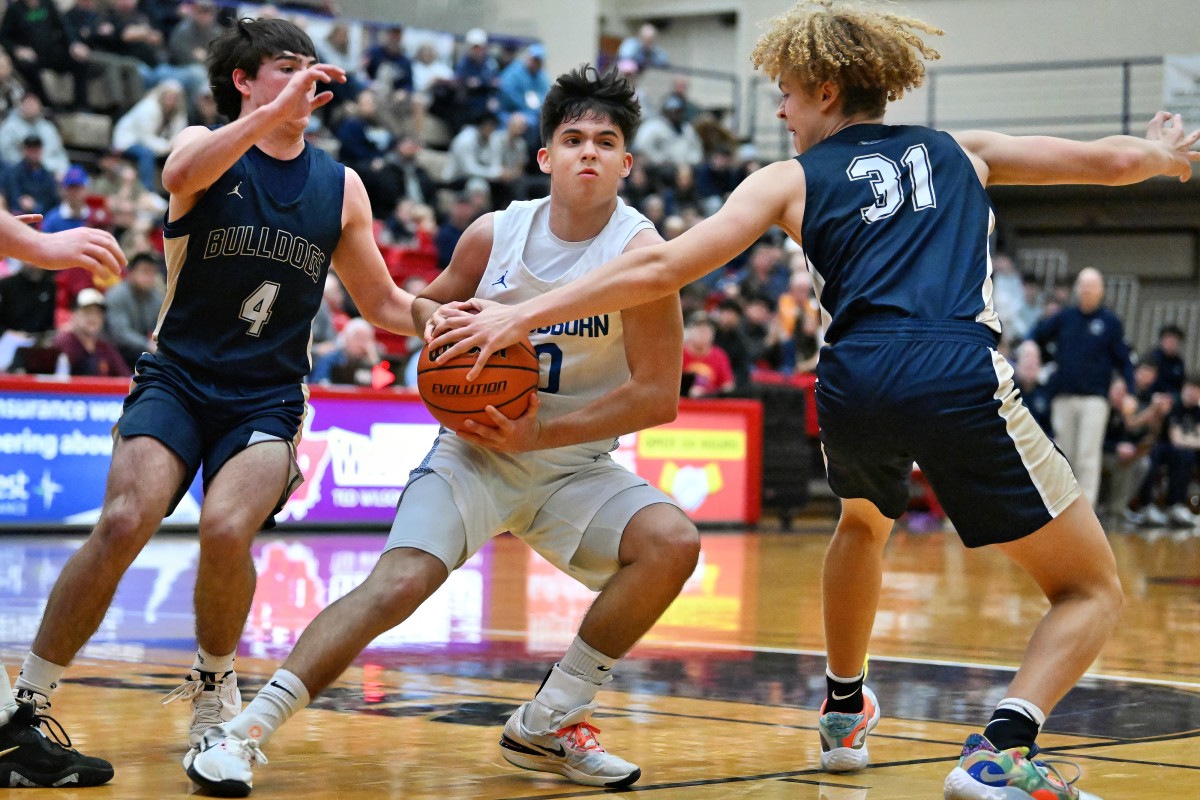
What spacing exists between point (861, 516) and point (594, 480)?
73 cm

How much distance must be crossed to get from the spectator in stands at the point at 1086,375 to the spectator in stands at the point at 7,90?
33.9 feet

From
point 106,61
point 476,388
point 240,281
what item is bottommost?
point 476,388

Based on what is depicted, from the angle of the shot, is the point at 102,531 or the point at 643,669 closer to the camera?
the point at 102,531

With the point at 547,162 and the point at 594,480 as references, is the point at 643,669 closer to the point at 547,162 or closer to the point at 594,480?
the point at 594,480

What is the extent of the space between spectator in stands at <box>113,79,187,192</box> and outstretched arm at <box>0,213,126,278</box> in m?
12.0

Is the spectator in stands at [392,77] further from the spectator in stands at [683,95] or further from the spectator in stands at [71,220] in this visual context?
the spectator in stands at [71,220]

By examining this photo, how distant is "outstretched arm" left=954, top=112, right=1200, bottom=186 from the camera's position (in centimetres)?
396

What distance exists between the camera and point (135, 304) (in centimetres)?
1249

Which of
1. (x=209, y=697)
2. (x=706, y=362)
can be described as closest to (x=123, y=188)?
(x=706, y=362)

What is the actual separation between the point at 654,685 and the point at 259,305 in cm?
211

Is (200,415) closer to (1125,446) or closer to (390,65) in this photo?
(1125,446)

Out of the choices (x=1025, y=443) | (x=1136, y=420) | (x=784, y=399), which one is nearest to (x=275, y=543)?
(x=784, y=399)

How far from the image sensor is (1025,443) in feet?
11.9

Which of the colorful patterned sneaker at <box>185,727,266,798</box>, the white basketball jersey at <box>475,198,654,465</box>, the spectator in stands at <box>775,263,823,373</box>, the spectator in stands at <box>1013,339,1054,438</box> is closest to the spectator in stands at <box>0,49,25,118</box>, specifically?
the spectator in stands at <box>775,263,823,373</box>
